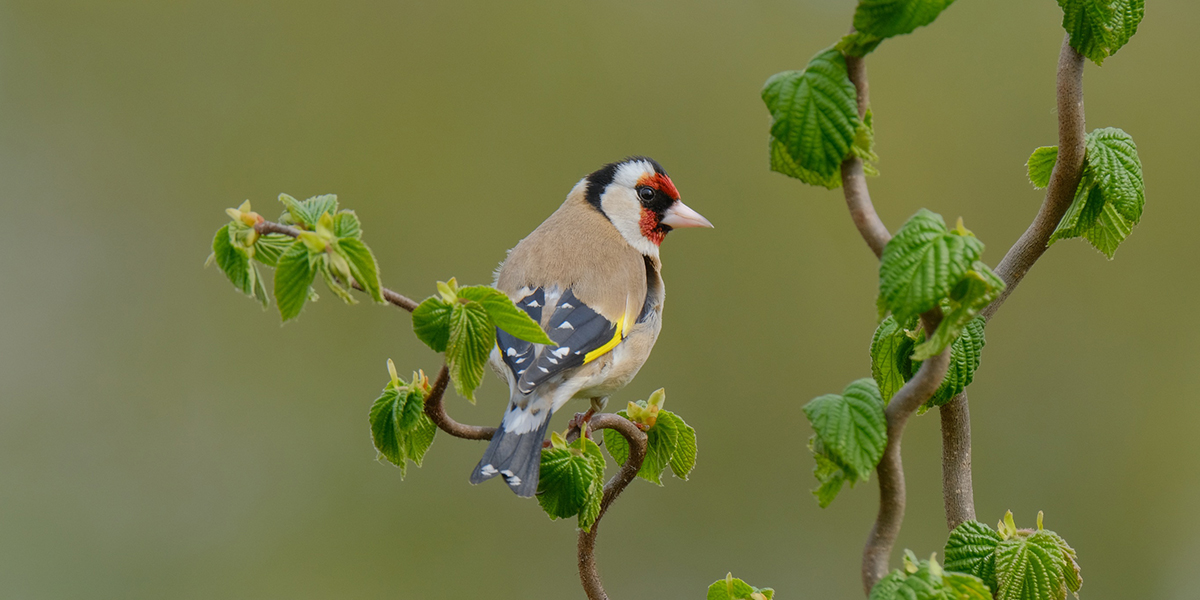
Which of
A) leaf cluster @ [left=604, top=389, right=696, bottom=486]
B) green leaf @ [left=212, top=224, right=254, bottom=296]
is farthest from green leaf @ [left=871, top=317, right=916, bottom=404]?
green leaf @ [left=212, top=224, right=254, bottom=296]

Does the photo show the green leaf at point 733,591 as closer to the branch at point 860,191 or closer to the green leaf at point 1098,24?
the branch at point 860,191

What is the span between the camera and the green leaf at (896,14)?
87cm

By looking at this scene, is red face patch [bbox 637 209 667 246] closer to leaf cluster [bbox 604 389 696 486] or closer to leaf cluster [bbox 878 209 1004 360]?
leaf cluster [bbox 604 389 696 486]

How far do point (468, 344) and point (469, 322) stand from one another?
2cm

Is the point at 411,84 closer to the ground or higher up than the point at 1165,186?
higher up

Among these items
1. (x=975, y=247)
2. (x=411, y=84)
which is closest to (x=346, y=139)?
Answer: (x=411, y=84)

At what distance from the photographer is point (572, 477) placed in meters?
1.29

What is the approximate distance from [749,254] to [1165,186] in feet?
6.02

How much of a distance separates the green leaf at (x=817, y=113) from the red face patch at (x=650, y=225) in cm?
182

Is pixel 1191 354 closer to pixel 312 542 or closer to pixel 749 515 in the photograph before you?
pixel 749 515

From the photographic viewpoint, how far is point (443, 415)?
115 cm

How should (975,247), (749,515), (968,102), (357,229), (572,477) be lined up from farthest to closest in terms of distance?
(968,102), (749,515), (572,477), (357,229), (975,247)

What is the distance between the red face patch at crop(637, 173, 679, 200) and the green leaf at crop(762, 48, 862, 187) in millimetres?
1872

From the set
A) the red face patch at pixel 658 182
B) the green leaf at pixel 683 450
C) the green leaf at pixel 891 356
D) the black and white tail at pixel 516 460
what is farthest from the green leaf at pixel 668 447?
the red face patch at pixel 658 182
